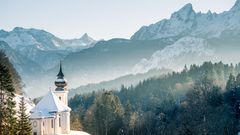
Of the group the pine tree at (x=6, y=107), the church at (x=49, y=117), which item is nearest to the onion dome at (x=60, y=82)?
the church at (x=49, y=117)

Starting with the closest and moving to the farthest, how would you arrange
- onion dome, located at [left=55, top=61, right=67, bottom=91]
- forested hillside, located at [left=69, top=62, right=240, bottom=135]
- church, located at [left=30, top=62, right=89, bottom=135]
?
church, located at [left=30, top=62, right=89, bottom=135] → onion dome, located at [left=55, top=61, right=67, bottom=91] → forested hillside, located at [left=69, top=62, right=240, bottom=135]

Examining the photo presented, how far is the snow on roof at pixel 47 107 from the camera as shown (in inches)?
3457

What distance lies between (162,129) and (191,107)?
38.1 ft

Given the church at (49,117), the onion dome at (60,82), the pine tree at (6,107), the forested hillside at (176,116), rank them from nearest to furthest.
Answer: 1. the pine tree at (6,107)
2. the church at (49,117)
3. the onion dome at (60,82)
4. the forested hillside at (176,116)

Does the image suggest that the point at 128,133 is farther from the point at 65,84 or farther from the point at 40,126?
the point at 40,126

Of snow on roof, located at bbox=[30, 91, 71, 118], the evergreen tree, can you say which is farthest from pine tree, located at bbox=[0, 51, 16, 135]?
snow on roof, located at bbox=[30, 91, 71, 118]

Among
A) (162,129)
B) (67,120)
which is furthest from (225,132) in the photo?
(67,120)

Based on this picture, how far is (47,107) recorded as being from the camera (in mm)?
90062

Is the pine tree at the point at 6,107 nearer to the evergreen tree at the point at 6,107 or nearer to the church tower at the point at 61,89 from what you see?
the evergreen tree at the point at 6,107

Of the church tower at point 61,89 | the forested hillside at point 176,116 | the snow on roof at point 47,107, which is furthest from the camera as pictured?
the forested hillside at point 176,116

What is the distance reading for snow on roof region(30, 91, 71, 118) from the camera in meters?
87.8

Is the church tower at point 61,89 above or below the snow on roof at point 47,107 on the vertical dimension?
above

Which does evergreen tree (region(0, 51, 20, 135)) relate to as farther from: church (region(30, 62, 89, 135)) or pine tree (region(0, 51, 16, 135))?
church (region(30, 62, 89, 135))

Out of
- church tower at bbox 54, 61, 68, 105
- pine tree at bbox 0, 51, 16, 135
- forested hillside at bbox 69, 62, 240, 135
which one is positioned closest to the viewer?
pine tree at bbox 0, 51, 16, 135
